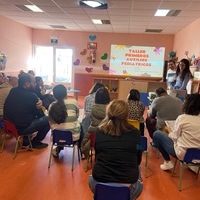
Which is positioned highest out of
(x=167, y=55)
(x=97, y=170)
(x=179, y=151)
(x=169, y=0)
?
(x=169, y=0)

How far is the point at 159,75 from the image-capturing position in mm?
8633

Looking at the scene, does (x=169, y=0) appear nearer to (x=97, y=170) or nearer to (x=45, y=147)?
(x=45, y=147)

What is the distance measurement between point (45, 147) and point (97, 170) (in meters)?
2.22

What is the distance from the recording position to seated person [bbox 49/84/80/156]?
9.53 feet

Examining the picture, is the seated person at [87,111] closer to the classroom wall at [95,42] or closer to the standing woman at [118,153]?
the standing woman at [118,153]

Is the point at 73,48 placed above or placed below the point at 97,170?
above

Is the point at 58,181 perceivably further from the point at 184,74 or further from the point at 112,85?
the point at 112,85

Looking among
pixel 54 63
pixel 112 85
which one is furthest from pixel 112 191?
pixel 54 63

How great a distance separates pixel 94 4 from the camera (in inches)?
188

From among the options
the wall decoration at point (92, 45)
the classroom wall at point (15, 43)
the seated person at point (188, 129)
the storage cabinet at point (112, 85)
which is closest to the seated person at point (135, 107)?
the seated person at point (188, 129)

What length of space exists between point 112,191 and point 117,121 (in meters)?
0.47

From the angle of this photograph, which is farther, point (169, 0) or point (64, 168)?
point (169, 0)

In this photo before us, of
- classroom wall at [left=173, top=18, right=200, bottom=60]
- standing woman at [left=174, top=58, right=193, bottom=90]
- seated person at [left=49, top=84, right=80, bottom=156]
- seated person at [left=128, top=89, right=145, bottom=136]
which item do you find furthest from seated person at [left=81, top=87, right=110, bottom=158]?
classroom wall at [left=173, top=18, right=200, bottom=60]

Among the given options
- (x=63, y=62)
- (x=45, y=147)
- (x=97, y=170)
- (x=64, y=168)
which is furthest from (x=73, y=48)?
(x=97, y=170)
